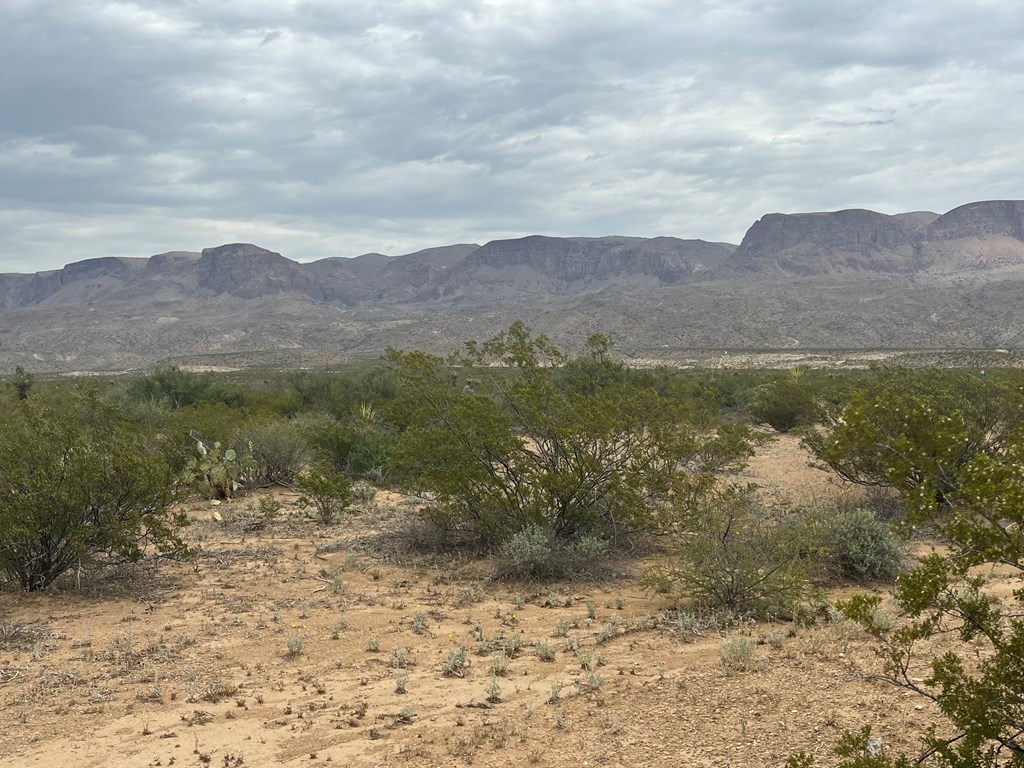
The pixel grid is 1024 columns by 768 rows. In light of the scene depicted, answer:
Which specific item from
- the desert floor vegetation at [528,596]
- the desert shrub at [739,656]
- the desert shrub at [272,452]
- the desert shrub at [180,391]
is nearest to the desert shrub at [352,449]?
the desert shrub at [272,452]

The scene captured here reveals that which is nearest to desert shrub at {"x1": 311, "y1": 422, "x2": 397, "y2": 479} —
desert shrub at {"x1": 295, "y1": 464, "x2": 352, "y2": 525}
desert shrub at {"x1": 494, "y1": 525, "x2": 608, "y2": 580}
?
desert shrub at {"x1": 295, "y1": 464, "x2": 352, "y2": 525}

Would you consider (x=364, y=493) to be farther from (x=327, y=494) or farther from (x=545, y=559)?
(x=545, y=559)

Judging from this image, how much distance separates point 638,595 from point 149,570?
6.69 metres

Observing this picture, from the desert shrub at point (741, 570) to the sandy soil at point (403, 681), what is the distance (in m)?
0.43

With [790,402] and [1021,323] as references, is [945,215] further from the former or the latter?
[790,402]

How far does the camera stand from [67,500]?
347 inches

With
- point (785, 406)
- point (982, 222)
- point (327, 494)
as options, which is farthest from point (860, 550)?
point (982, 222)

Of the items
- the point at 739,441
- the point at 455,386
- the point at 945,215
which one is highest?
the point at 945,215

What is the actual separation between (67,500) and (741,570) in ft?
25.0

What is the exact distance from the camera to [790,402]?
2416 centimetres

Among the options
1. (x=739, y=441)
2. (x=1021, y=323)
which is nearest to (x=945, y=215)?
(x=1021, y=323)

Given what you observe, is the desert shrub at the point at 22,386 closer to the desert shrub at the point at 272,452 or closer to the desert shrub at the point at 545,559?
the desert shrub at the point at 272,452

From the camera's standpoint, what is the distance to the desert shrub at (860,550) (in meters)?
8.96

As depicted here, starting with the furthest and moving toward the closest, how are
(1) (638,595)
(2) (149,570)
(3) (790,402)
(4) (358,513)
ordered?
(3) (790,402), (4) (358,513), (2) (149,570), (1) (638,595)
